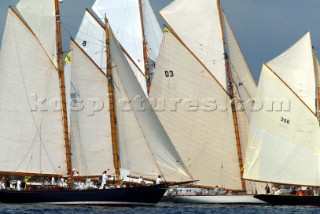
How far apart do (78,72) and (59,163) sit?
8.27 m

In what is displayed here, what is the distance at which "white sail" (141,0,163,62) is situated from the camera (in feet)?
470

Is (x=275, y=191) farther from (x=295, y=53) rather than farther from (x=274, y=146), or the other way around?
(x=295, y=53)

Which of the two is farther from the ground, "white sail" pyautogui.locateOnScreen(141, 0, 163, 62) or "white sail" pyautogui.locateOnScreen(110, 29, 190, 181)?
"white sail" pyautogui.locateOnScreen(141, 0, 163, 62)

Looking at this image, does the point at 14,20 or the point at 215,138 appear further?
the point at 215,138

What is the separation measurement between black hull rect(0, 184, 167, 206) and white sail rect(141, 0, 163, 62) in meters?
25.7

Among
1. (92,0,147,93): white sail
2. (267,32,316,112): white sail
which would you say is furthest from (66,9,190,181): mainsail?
(92,0,147,93): white sail

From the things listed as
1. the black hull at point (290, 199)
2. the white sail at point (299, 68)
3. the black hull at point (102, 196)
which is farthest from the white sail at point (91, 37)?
the black hull at point (290, 199)

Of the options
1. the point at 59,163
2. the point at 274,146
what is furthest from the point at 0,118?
the point at 274,146

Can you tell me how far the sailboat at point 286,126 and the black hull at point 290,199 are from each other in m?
0.70

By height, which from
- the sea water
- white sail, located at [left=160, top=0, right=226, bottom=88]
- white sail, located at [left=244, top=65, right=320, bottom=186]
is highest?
white sail, located at [left=160, top=0, right=226, bottom=88]

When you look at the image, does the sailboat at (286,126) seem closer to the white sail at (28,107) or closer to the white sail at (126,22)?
the white sail at (28,107)

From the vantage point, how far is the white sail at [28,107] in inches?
4769

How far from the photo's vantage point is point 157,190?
120 m

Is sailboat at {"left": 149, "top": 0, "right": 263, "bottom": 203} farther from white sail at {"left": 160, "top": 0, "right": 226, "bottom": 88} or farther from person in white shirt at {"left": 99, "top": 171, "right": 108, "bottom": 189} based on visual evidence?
person in white shirt at {"left": 99, "top": 171, "right": 108, "bottom": 189}
